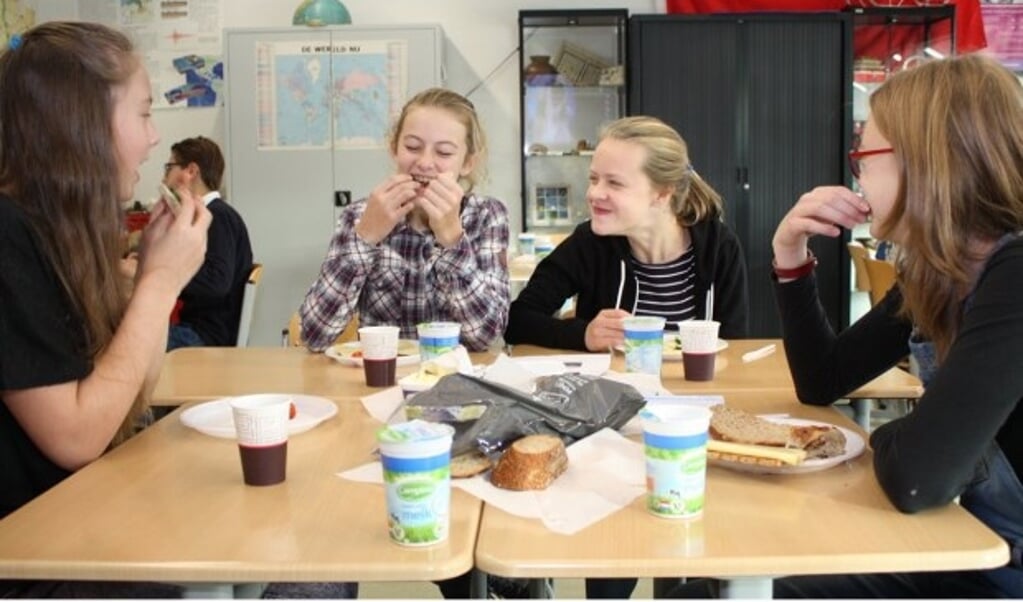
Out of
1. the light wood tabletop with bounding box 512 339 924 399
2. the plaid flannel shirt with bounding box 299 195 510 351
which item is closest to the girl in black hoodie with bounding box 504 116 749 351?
the plaid flannel shirt with bounding box 299 195 510 351

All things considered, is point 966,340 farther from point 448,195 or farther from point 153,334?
point 448,195

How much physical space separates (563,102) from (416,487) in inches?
196

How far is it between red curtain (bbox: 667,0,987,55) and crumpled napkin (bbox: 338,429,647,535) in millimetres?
4757

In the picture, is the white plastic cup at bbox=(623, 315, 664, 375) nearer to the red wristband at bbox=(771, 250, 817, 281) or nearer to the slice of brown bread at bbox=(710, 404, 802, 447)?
the red wristband at bbox=(771, 250, 817, 281)

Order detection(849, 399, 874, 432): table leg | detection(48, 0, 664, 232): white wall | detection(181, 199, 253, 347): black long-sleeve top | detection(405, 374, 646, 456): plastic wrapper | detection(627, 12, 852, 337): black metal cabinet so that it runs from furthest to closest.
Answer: detection(48, 0, 664, 232): white wall, detection(627, 12, 852, 337): black metal cabinet, detection(181, 199, 253, 347): black long-sleeve top, detection(849, 399, 874, 432): table leg, detection(405, 374, 646, 456): plastic wrapper

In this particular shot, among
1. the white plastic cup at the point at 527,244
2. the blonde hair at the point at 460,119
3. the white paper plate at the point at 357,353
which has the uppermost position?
the blonde hair at the point at 460,119

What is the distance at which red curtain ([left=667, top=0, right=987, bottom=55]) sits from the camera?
5.68 meters

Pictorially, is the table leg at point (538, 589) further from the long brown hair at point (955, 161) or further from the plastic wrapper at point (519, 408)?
the long brown hair at point (955, 161)

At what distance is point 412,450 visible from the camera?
3.54ft

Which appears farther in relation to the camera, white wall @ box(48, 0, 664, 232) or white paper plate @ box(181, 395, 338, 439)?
white wall @ box(48, 0, 664, 232)

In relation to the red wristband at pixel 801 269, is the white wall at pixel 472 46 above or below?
above

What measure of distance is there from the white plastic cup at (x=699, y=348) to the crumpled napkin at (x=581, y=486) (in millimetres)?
534

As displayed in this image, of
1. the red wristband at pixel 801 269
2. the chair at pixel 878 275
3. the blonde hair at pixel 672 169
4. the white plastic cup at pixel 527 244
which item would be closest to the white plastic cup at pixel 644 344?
the red wristband at pixel 801 269

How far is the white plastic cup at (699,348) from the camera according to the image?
194 centimetres
